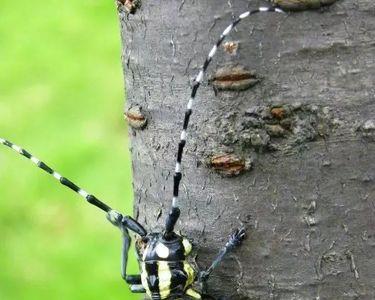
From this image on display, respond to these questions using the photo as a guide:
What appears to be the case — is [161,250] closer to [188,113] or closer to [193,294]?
[193,294]

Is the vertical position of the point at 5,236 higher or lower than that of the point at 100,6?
lower

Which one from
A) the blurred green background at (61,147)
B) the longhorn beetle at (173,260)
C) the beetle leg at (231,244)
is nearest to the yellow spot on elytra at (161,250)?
the longhorn beetle at (173,260)

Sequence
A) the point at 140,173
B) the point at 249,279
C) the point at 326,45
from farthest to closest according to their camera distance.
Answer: the point at 140,173, the point at 249,279, the point at 326,45

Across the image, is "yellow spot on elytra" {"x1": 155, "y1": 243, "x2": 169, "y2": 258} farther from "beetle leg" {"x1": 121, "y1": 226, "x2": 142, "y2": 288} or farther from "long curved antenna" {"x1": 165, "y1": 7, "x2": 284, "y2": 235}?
"beetle leg" {"x1": 121, "y1": 226, "x2": 142, "y2": 288}

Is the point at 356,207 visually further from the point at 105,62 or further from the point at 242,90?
the point at 105,62

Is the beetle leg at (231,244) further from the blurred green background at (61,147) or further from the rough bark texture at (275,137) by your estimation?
the blurred green background at (61,147)

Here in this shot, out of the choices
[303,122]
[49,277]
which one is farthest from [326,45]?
[49,277]

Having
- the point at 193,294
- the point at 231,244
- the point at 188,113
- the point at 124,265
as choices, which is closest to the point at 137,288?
the point at 124,265
